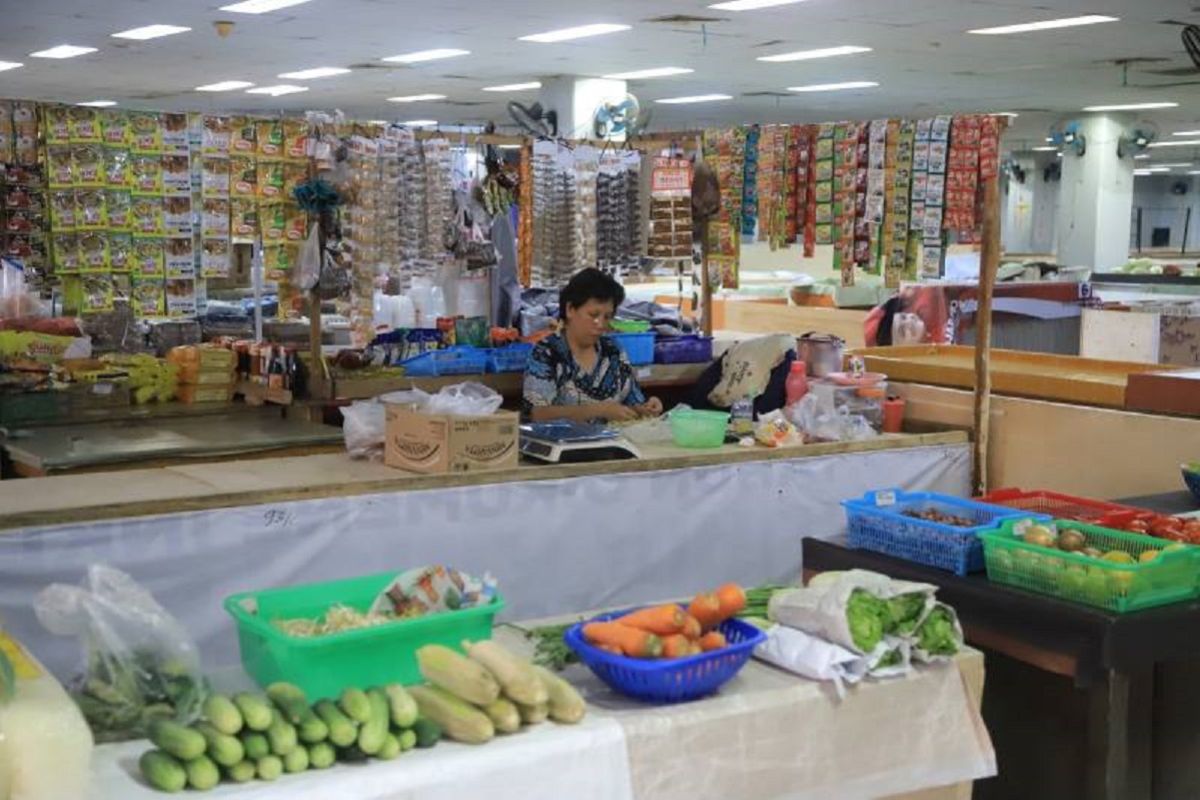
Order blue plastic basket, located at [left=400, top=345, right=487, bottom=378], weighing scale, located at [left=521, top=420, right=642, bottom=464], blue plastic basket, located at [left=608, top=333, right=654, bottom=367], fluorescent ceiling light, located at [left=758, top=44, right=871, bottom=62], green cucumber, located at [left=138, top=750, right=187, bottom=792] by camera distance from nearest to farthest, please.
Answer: green cucumber, located at [left=138, top=750, right=187, bottom=792] < weighing scale, located at [left=521, top=420, right=642, bottom=464] < blue plastic basket, located at [left=400, top=345, right=487, bottom=378] < blue plastic basket, located at [left=608, top=333, right=654, bottom=367] < fluorescent ceiling light, located at [left=758, top=44, right=871, bottom=62]

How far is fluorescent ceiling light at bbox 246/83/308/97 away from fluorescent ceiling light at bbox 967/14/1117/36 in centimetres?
777

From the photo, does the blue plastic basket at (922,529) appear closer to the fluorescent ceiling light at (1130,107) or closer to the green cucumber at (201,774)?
the green cucumber at (201,774)

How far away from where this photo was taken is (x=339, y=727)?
225 centimetres

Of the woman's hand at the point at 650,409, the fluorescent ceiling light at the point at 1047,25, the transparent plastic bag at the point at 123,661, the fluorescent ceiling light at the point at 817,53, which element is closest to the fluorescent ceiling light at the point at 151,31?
the fluorescent ceiling light at the point at 817,53

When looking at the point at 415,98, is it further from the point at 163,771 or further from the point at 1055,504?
the point at 163,771

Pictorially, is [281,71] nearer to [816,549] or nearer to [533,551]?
[533,551]

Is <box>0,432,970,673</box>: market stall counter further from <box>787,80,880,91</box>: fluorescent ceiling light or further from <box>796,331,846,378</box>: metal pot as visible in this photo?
<box>787,80,880,91</box>: fluorescent ceiling light

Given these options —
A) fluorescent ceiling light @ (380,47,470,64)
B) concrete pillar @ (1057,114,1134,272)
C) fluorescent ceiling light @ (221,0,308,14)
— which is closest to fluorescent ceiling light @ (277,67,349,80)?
fluorescent ceiling light @ (380,47,470,64)

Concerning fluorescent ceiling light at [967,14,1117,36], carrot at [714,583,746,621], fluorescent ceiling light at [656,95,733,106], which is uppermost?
fluorescent ceiling light at [967,14,1117,36]

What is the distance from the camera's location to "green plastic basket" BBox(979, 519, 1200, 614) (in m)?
3.08

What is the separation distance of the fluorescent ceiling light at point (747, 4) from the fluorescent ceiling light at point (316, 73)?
16.9ft

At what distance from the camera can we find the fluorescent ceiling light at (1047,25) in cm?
1036

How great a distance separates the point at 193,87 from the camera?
15453 mm

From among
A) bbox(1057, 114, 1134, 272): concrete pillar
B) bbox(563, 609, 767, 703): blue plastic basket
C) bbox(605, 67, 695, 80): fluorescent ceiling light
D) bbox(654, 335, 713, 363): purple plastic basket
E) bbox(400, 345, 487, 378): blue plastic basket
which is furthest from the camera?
bbox(1057, 114, 1134, 272): concrete pillar
